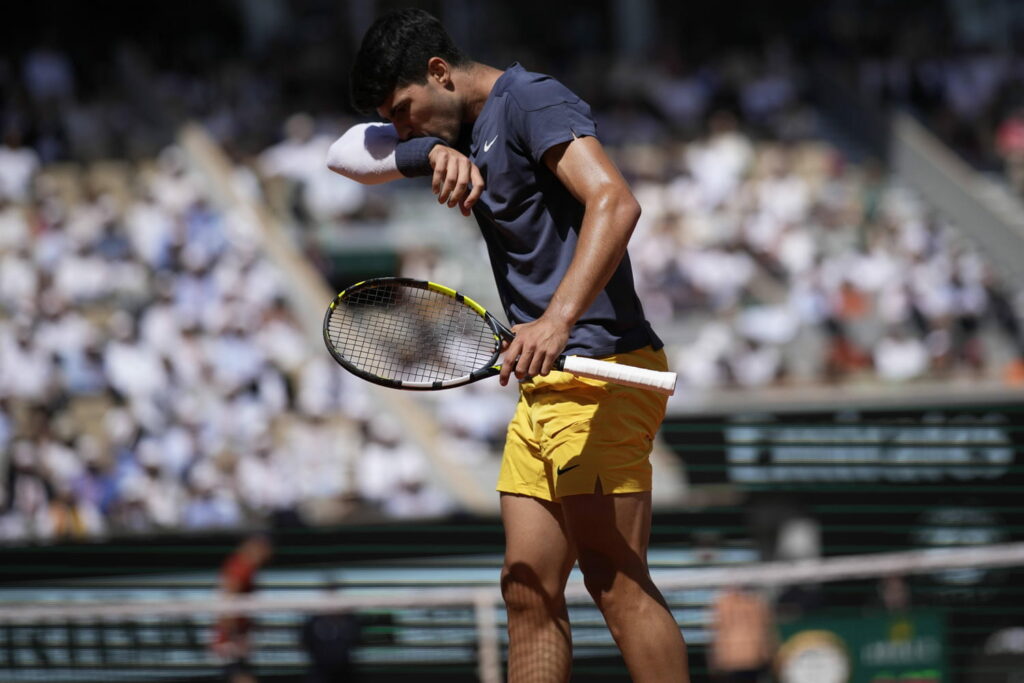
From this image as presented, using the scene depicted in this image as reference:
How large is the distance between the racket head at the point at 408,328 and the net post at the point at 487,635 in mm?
2234

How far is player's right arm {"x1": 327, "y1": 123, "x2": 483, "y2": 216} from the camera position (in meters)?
3.72

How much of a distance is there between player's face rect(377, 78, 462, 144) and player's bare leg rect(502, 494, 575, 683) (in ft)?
3.32

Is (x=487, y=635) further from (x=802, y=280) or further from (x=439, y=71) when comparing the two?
(x=802, y=280)

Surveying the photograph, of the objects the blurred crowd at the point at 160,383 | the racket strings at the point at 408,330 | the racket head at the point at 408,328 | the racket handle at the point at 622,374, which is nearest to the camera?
the racket handle at the point at 622,374

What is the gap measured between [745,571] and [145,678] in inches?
114

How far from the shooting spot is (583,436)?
373 centimetres

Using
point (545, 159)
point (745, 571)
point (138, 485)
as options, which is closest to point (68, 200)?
point (138, 485)

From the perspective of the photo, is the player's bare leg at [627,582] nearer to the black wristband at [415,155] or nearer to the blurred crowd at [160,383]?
the black wristband at [415,155]

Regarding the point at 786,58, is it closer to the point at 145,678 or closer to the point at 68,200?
the point at 68,200

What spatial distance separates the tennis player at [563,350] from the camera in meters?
3.67

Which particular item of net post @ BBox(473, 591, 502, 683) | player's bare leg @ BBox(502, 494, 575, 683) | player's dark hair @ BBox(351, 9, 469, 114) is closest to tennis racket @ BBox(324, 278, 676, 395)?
player's bare leg @ BBox(502, 494, 575, 683)

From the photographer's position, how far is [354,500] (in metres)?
10.9

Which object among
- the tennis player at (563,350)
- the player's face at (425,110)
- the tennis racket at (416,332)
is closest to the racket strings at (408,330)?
the tennis racket at (416,332)

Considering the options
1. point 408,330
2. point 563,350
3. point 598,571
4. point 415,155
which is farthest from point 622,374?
point 408,330
